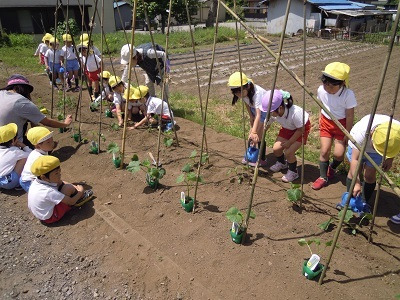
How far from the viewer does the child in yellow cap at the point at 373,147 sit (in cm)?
236

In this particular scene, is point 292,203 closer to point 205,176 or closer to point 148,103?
point 205,176

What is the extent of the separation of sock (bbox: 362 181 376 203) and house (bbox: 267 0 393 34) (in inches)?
795

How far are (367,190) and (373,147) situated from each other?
502 millimetres

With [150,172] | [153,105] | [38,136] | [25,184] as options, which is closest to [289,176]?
[150,172]

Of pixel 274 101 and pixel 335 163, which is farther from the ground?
pixel 274 101

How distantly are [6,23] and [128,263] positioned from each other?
1981cm

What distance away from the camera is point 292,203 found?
2990 millimetres

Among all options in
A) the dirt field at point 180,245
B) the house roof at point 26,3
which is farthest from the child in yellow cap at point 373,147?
the house roof at point 26,3

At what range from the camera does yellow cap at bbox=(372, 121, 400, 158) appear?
7.70ft

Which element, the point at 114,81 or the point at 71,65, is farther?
the point at 71,65

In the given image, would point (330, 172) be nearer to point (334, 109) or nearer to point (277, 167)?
point (277, 167)

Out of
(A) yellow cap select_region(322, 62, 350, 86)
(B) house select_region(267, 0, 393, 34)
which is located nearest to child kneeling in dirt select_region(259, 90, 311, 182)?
(A) yellow cap select_region(322, 62, 350, 86)

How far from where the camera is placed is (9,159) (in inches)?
135

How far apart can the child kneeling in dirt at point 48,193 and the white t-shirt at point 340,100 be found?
2639 mm
